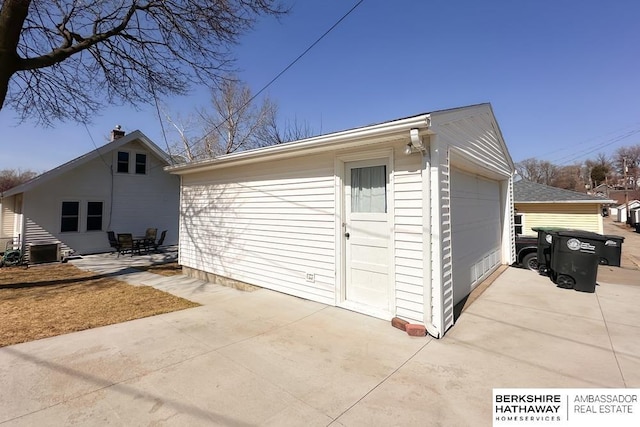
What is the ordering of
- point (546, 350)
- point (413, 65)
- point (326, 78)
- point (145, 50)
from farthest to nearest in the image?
1. point (326, 78)
2. point (413, 65)
3. point (145, 50)
4. point (546, 350)

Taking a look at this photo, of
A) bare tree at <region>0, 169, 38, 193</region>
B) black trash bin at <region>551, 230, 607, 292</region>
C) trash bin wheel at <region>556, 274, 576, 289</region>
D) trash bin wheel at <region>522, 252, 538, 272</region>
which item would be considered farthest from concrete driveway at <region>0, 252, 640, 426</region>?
bare tree at <region>0, 169, 38, 193</region>

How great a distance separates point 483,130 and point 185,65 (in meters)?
7.72

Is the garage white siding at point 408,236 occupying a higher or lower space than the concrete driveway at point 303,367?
higher

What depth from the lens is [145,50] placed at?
7.66 metres

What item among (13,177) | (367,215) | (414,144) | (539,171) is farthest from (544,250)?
(539,171)

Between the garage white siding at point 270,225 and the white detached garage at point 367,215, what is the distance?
22mm

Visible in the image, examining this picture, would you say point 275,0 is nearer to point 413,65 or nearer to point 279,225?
point 413,65

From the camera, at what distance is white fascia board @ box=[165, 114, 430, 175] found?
11.4ft

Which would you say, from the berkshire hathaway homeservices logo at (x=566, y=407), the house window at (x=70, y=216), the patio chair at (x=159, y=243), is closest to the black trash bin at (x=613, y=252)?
the berkshire hathaway homeservices logo at (x=566, y=407)

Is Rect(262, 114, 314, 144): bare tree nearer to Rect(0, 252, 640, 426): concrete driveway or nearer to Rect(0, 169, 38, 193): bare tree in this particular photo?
Rect(0, 252, 640, 426): concrete driveway

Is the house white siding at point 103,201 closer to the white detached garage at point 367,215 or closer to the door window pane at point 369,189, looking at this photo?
the white detached garage at point 367,215

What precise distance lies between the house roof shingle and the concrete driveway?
1047 cm

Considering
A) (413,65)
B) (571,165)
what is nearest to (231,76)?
(413,65)

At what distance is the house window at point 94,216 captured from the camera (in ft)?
38.0
